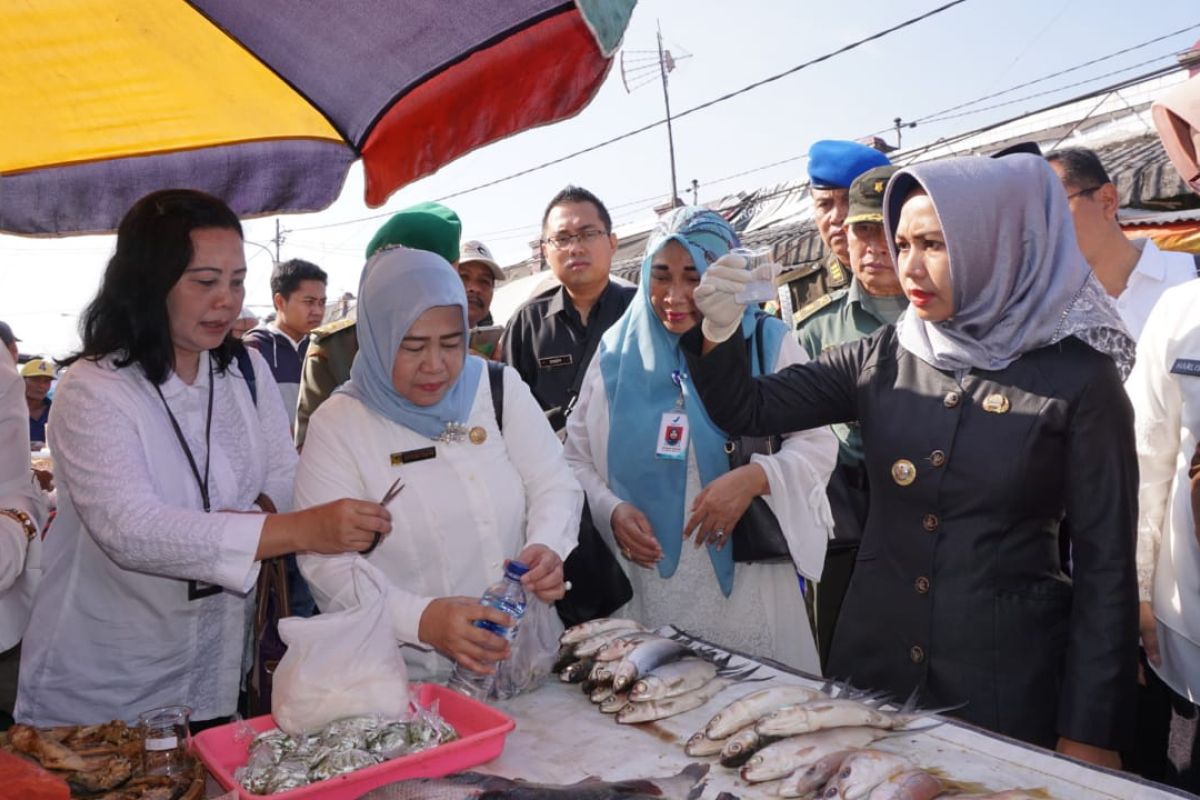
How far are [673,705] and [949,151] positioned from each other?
41.1ft

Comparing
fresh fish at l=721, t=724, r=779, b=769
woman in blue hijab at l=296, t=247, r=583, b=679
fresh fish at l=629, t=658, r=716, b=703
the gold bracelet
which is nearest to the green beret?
woman in blue hijab at l=296, t=247, r=583, b=679

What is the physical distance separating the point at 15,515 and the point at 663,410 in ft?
6.31

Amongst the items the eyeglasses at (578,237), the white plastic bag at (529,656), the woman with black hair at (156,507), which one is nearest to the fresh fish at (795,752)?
the white plastic bag at (529,656)

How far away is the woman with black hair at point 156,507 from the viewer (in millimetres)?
2121

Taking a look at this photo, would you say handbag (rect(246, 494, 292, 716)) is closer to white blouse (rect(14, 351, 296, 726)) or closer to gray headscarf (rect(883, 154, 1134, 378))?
white blouse (rect(14, 351, 296, 726))

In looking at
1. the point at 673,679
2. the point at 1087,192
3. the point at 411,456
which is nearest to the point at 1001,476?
the point at 673,679

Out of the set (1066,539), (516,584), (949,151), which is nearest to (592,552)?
(516,584)

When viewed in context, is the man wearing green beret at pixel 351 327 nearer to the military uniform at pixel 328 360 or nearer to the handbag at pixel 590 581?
the military uniform at pixel 328 360

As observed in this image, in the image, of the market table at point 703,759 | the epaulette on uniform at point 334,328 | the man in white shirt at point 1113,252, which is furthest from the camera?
the epaulette on uniform at point 334,328

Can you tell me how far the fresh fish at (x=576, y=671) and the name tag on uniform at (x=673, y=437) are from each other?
0.81m

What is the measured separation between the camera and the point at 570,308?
4.20 meters

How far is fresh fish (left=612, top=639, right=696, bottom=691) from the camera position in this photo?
2098mm

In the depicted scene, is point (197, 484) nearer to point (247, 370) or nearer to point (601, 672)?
point (247, 370)

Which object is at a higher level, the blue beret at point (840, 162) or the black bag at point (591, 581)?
the blue beret at point (840, 162)
